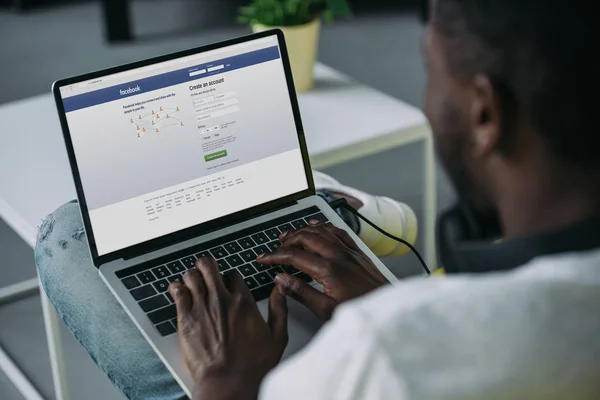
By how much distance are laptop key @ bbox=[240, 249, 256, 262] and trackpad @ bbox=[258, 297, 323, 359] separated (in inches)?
3.7

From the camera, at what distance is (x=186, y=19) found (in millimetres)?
3922

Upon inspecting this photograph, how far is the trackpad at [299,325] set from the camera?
3.49 ft

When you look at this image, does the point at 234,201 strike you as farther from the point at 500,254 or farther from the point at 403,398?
the point at 403,398

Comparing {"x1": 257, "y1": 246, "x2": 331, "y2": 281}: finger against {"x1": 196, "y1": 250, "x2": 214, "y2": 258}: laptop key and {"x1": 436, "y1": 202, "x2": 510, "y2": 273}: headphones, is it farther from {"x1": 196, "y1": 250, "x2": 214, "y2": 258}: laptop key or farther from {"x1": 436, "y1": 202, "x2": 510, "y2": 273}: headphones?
{"x1": 436, "y1": 202, "x2": 510, "y2": 273}: headphones

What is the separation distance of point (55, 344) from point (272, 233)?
65 cm

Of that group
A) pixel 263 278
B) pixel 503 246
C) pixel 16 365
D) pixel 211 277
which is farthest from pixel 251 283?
pixel 16 365

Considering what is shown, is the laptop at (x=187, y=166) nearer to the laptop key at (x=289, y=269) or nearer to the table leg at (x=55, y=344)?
the laptop key at (x=289, y=269)

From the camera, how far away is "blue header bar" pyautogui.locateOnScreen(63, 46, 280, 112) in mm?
1185

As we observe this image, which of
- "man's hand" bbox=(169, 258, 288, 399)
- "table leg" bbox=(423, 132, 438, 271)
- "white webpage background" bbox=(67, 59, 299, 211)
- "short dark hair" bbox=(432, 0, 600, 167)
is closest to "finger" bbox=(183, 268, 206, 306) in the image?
"man's hand" bbox=(169, 258, 288, 399)

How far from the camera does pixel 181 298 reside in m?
1.03

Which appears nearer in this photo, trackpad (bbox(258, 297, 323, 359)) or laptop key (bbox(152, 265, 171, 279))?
trackpad (bbox(258, 297, 323, 359))

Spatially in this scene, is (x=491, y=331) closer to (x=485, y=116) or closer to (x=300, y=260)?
(x=485, y=116)

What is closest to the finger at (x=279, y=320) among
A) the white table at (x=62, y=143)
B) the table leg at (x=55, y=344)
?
the white table at (x=62, y=143)

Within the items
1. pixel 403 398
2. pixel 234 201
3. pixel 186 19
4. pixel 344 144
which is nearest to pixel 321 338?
pixel 403 398
